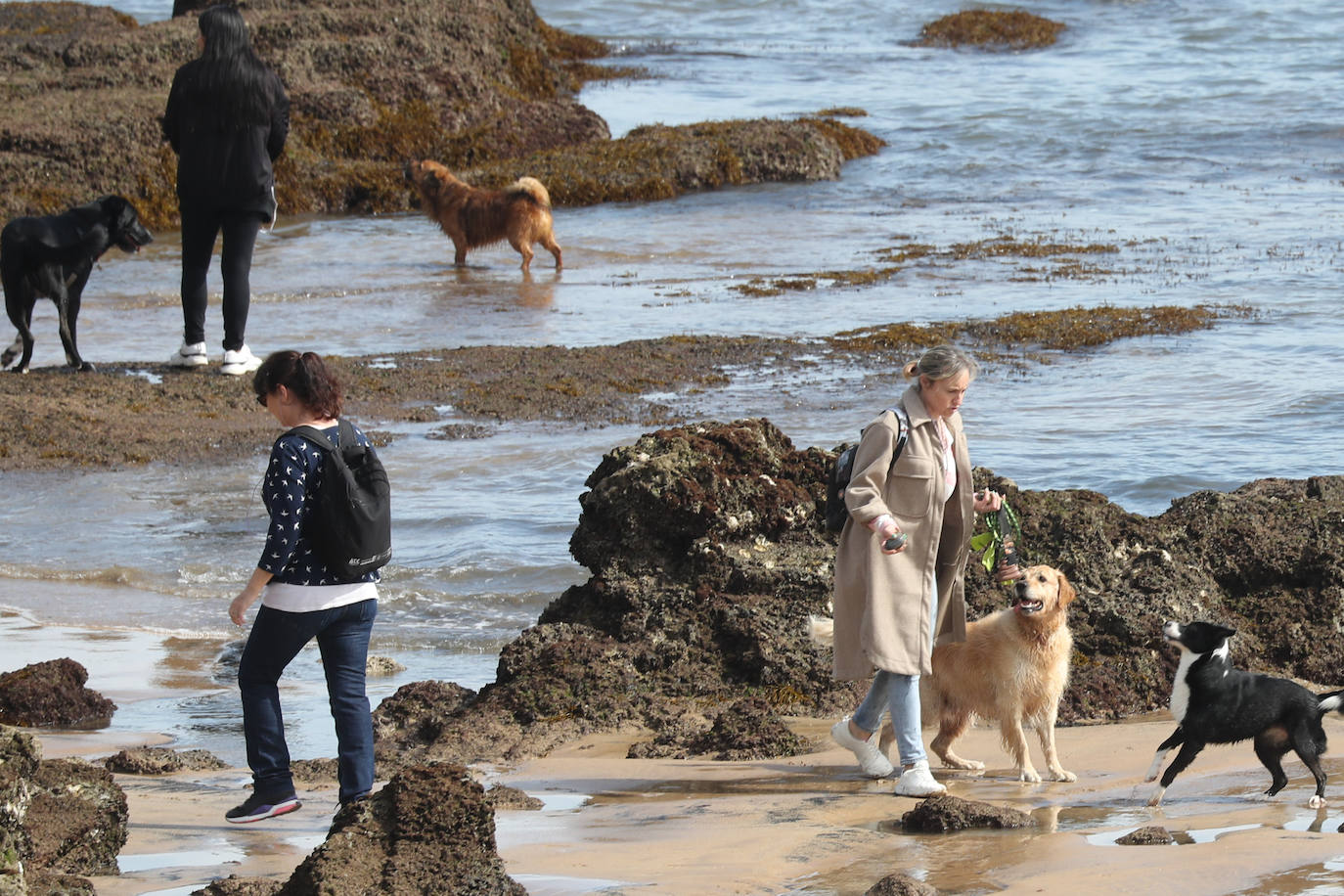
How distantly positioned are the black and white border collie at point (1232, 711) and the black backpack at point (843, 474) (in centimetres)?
106

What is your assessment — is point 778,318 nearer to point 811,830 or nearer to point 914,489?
point 914,489

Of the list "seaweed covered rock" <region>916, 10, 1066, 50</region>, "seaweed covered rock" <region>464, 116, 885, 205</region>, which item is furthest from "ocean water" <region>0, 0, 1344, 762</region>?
"seaweed covered rock" <region>916, 10, 1066, 50</region>

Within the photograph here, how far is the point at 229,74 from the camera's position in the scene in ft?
35.3

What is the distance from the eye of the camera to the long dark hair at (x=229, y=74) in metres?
10.7

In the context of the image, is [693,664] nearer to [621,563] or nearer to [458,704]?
[621,563]

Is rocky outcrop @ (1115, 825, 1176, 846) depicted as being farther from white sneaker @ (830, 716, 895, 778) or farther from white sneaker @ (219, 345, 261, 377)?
white sneaker @ (219, 345, 261, 377)

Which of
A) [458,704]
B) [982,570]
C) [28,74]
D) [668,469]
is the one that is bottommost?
[458,704]

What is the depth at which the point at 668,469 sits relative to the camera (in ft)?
21.0

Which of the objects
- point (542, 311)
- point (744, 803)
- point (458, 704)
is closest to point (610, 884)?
point (744, 803)

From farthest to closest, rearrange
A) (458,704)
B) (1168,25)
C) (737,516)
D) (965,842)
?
(1168,25), (737,516), (458,704), (965,842)

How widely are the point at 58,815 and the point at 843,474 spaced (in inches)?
102

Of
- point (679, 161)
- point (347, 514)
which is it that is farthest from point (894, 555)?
point (679, 161)

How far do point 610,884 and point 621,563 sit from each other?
8.73 feet

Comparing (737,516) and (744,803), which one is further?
(737,516)
